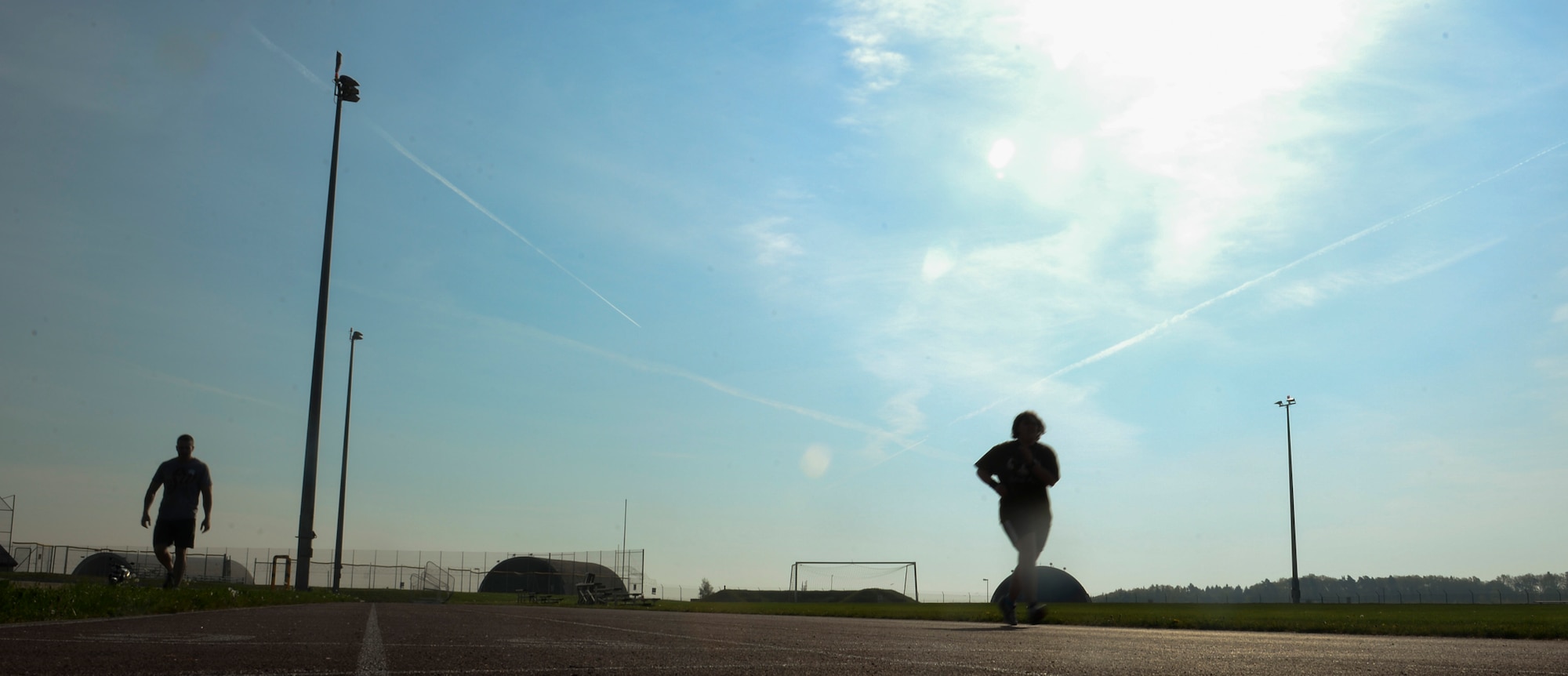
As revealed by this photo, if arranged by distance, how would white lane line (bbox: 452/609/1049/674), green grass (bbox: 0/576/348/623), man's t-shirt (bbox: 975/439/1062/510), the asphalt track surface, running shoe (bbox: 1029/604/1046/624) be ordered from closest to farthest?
the asphalt track surface
white lane line (bbox: 452/609/1049/674)
green grass (bbox: 0/576/348/623)
man's t-shirt (bbox: 975/439/1062/510)
running shoe (bbox: 1029/604/1046/624)

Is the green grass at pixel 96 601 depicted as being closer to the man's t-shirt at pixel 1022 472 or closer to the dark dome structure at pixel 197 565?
the man's t-shirt at pixel 1022 472

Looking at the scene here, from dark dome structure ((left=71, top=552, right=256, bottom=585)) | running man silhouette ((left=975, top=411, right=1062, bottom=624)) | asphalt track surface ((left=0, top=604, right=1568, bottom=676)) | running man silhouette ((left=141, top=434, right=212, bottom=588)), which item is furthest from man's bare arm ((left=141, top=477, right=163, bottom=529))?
dark dome structure ((left=71, top=552, right=256, bottom=585))

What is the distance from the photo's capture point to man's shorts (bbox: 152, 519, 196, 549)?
1242 centimetres

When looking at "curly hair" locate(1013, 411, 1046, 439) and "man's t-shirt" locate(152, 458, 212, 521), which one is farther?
"man's t-shirt" locate(152, 458, 212, 521)

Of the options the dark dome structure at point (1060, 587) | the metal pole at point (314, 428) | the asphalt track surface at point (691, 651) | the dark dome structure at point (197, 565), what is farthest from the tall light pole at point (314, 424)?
the dark dome structure at point (1060, 587)

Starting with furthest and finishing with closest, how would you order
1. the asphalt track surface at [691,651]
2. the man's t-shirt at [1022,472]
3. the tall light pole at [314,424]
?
the tall light pole at [314,424] < the man's t-shirt at [1022,472] < the asphalt track surface at [691,651]

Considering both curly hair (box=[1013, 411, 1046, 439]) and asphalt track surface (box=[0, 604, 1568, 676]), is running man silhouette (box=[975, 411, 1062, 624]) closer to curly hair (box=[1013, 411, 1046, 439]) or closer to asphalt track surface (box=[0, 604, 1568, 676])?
curly hair (box=[1013, 411, 1046, 439])

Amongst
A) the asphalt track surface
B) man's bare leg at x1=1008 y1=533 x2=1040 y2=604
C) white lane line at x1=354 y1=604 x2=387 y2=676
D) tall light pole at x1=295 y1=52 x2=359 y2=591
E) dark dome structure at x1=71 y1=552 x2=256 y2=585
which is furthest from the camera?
dark dome structure at x1=71 y1=552 x2=256 y2=585

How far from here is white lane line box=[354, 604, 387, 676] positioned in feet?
13.0

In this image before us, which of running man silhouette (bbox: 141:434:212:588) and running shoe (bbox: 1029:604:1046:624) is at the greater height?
running man silhouette (bbox: 141:434:212:588)

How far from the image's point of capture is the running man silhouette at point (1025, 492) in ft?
28.7

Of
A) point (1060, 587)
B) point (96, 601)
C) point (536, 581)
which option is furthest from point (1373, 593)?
point (96, 601)

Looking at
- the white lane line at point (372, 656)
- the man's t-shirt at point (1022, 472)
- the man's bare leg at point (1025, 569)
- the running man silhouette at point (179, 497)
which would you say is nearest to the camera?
the white lane line at point (372, 656)

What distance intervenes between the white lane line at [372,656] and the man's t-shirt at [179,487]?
7159mm
